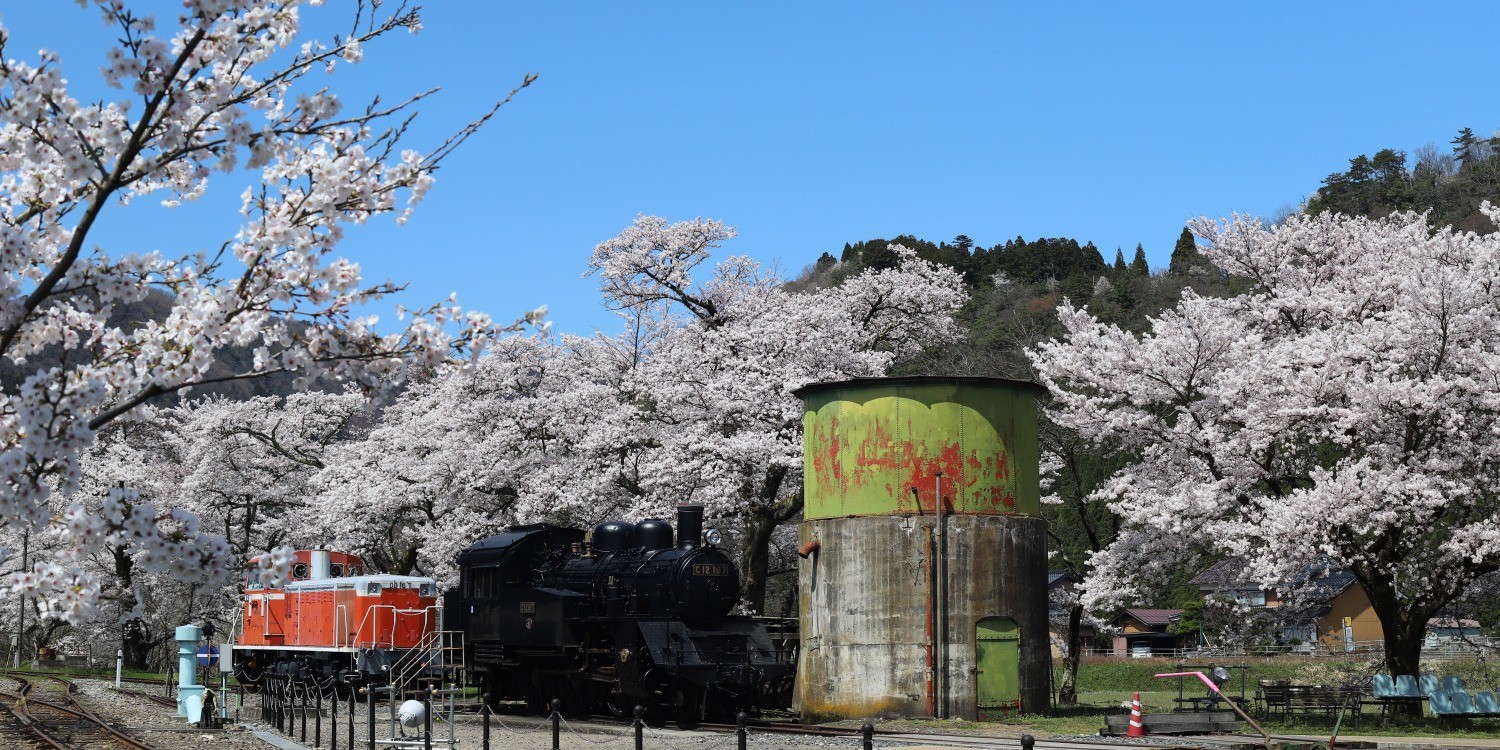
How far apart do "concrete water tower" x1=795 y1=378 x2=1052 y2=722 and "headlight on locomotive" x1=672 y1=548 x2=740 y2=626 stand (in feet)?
5.10

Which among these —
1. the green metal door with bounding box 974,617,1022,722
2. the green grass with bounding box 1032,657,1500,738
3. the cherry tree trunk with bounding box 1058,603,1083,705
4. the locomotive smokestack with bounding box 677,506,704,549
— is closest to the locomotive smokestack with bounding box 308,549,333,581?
the locomotive smokestack with bounding box 677,506,704,549

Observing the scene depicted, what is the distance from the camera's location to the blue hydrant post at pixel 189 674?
2350cm

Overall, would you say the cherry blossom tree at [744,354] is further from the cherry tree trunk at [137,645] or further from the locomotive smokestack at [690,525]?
the cherry tree trunk at [137,645]

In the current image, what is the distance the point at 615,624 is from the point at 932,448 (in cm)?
667

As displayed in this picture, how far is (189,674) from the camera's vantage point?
81.2 ft

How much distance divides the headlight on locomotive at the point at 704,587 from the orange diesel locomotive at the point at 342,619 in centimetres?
710

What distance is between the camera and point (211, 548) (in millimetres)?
8867

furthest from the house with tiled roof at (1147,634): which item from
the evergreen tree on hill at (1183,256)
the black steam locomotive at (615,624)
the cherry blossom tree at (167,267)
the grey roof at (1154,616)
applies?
the cherry blossom tree at (167,267)

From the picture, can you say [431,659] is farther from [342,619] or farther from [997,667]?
[997,667]

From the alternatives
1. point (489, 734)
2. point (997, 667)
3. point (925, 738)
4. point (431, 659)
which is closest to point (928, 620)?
point (997, 667)

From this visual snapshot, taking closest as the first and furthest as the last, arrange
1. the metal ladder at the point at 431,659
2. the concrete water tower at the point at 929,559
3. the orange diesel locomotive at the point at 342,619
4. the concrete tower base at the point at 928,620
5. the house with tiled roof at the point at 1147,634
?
the concrete tower base at the point at 928,620 < the concrete water tower at the point at 929,559 < the metal ladder at the point at 431,659 < the orange diesel locomotive at the point at 342,619 < the house with tiled roof at the point at 1147,634

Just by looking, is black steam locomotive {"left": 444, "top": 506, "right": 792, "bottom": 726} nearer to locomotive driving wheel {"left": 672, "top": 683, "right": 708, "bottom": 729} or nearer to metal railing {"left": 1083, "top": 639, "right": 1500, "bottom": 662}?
locomotive driving wheel {"left": 672, "top": 683, "right": 708, "bottom": 729}

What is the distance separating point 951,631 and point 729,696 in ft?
13.8

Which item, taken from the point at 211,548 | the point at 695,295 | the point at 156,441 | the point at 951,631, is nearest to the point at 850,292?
the point at 695,295
